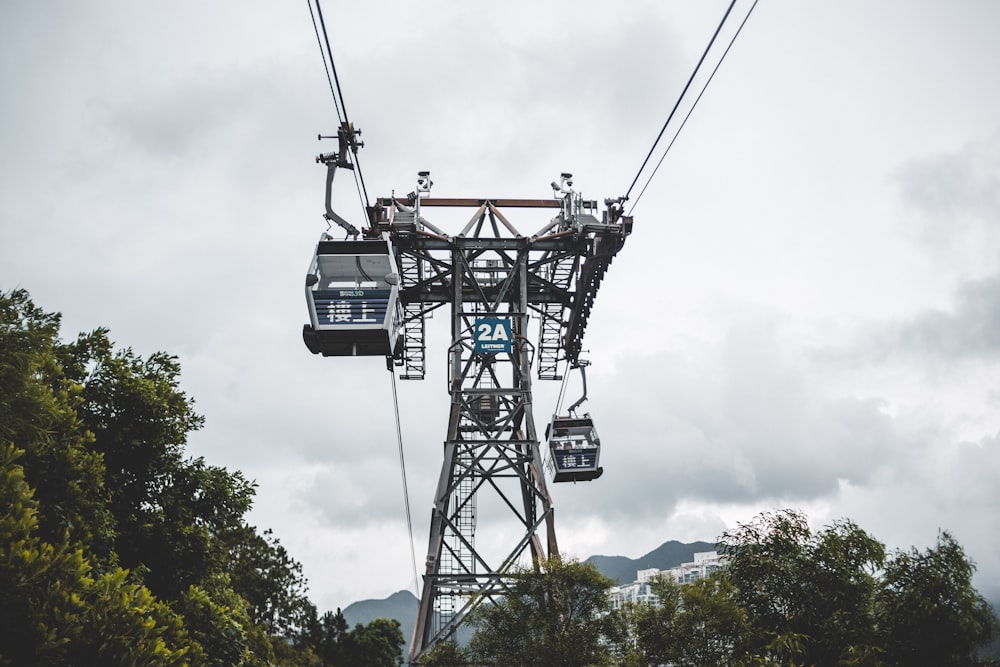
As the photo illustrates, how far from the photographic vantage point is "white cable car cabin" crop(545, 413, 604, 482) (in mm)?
19938

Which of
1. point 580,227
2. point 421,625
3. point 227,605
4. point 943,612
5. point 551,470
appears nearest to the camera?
point 943,612

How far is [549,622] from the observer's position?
1294 cm

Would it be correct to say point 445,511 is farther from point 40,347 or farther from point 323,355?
point 40,347

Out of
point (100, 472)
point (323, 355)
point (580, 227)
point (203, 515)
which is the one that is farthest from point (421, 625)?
point (580, 227)

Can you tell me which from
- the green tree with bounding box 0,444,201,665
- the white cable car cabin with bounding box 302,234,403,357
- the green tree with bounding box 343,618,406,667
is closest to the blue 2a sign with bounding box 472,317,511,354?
the white cable car cabin with bounding box 302,234,403,357

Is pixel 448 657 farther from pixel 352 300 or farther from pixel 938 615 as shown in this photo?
pixel 938 615

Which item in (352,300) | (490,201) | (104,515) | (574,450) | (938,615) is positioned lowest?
(938,615)

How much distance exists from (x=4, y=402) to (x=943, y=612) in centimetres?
1261

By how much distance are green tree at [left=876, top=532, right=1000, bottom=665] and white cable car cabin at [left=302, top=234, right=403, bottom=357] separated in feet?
28.2

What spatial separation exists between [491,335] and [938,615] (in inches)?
424

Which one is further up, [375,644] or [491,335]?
[491,335]

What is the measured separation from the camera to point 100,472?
39.4 ft

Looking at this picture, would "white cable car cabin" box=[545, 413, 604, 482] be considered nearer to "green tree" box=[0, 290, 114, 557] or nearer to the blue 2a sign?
the blue 2a sign

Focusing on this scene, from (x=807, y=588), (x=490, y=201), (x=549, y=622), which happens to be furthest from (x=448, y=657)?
(x=490, y=201)
